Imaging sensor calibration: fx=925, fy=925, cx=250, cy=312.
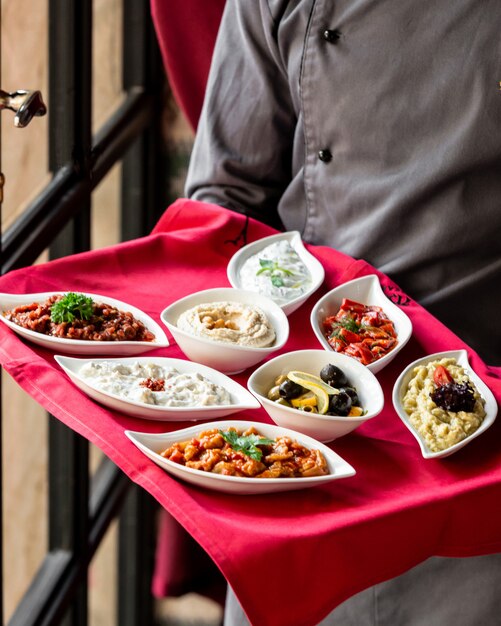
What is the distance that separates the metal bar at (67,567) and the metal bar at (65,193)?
0.92m

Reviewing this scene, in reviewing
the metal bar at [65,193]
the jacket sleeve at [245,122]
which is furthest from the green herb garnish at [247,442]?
the metal bar at [65,193]

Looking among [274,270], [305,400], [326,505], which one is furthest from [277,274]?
[326,505]

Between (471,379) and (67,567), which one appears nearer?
(471,379)

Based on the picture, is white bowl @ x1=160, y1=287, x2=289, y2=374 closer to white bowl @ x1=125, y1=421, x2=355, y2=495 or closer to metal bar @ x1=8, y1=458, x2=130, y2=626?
white bowl @ x1=125, y1=421, x2=355, y2=495

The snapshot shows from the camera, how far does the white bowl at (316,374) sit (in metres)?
1.19

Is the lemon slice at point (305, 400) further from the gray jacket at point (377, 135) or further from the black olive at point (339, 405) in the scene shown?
the gray jacket at point (377, 135)

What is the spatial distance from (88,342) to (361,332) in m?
0.42

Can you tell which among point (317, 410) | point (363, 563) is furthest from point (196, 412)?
point (363, 563)

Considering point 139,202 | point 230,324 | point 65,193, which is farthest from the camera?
point 139,202

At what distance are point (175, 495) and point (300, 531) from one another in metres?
0.15

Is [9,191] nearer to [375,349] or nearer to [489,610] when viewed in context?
[375,349]

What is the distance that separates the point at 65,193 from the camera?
82.0 inches

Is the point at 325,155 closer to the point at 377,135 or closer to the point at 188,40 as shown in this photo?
the point at 377,135

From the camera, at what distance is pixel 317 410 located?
1224 mm
